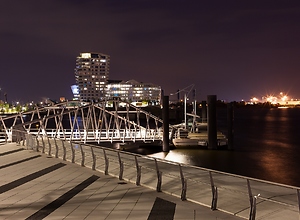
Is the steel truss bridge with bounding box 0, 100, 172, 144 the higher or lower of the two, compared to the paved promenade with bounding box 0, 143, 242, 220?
higher

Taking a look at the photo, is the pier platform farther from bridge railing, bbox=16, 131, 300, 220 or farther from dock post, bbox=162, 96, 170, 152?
dock post, bbox=162, 96, 170, 152

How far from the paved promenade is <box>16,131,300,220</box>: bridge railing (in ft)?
1.07

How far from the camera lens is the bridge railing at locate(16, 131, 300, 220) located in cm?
874

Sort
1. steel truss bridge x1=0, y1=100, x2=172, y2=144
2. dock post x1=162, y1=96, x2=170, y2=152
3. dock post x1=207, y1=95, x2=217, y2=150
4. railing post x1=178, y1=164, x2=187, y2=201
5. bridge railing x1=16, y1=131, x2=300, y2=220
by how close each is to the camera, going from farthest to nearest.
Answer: dock post x1=207, y1=95, x2=217, y2=150 < dock post x1=162, y1=96, x2=170, y2=152 < steel truss bridge x1=0, y1=100, x2=172, y2=144 < railing post x1=178, y1=164, x2=187, y2=201 < bridge railing x1=16, y1=131, x2=300, y2=220

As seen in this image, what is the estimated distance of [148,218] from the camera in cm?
890

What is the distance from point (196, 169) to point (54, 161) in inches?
407

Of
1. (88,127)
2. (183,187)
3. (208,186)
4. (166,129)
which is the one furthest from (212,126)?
(208,186)

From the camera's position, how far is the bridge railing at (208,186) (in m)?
8.74

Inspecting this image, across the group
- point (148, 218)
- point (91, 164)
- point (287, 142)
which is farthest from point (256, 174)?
point (287, 142)

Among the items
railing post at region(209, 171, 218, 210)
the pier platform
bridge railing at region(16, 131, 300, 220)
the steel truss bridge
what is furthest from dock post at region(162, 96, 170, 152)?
railing post at region(209, 171, 218, 210)

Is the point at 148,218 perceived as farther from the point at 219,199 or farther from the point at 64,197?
the point at 64,197

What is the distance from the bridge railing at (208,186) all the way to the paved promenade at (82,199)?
33 centimetres

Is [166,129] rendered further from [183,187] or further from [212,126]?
[183,187]

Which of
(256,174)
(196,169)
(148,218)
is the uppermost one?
(196,169)
